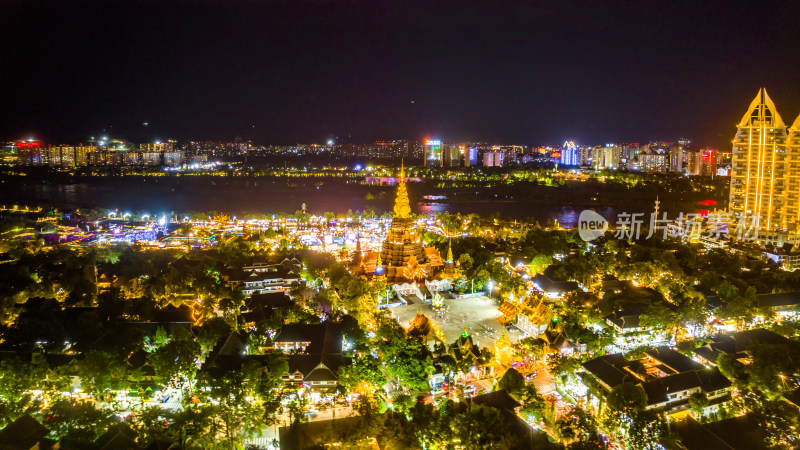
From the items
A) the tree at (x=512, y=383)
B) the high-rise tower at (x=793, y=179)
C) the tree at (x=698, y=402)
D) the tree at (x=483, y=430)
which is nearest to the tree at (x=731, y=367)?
the tree at (x=698, y=402)

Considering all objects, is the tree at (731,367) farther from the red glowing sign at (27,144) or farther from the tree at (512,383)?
the red glowing sign at (27,144)

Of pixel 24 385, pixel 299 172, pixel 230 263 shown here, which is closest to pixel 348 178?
pixel 299 172

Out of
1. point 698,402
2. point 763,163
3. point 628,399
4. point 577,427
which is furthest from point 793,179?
point 577,427

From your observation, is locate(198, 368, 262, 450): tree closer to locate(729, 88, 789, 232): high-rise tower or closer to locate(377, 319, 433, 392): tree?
locate(377, 319, 433, 392): tree

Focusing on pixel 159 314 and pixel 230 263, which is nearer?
pixel 159 314

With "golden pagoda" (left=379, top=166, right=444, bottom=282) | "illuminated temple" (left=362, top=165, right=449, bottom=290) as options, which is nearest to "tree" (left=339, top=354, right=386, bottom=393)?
"illuminated temple" (left=362, top=165, right=449, bottom=290)

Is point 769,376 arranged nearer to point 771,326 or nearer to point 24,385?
point 771,326

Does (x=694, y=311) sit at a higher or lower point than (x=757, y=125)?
lower

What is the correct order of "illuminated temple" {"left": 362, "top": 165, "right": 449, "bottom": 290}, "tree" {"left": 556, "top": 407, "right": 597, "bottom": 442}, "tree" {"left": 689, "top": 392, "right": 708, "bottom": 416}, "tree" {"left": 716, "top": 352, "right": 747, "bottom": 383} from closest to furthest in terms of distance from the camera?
"tree" {"left": 556, "top": 407, "right": 597, "bottom": 442}, "tree" {"left": 689, "top": 392, "right": 708, "bottom": 416}, "tree" {"left": 716, "top": 352, "right": 747, "bottom": 383}, "illuminated temple" {"left": 362, "top": 165, "right": 449, "bottom": 290}
